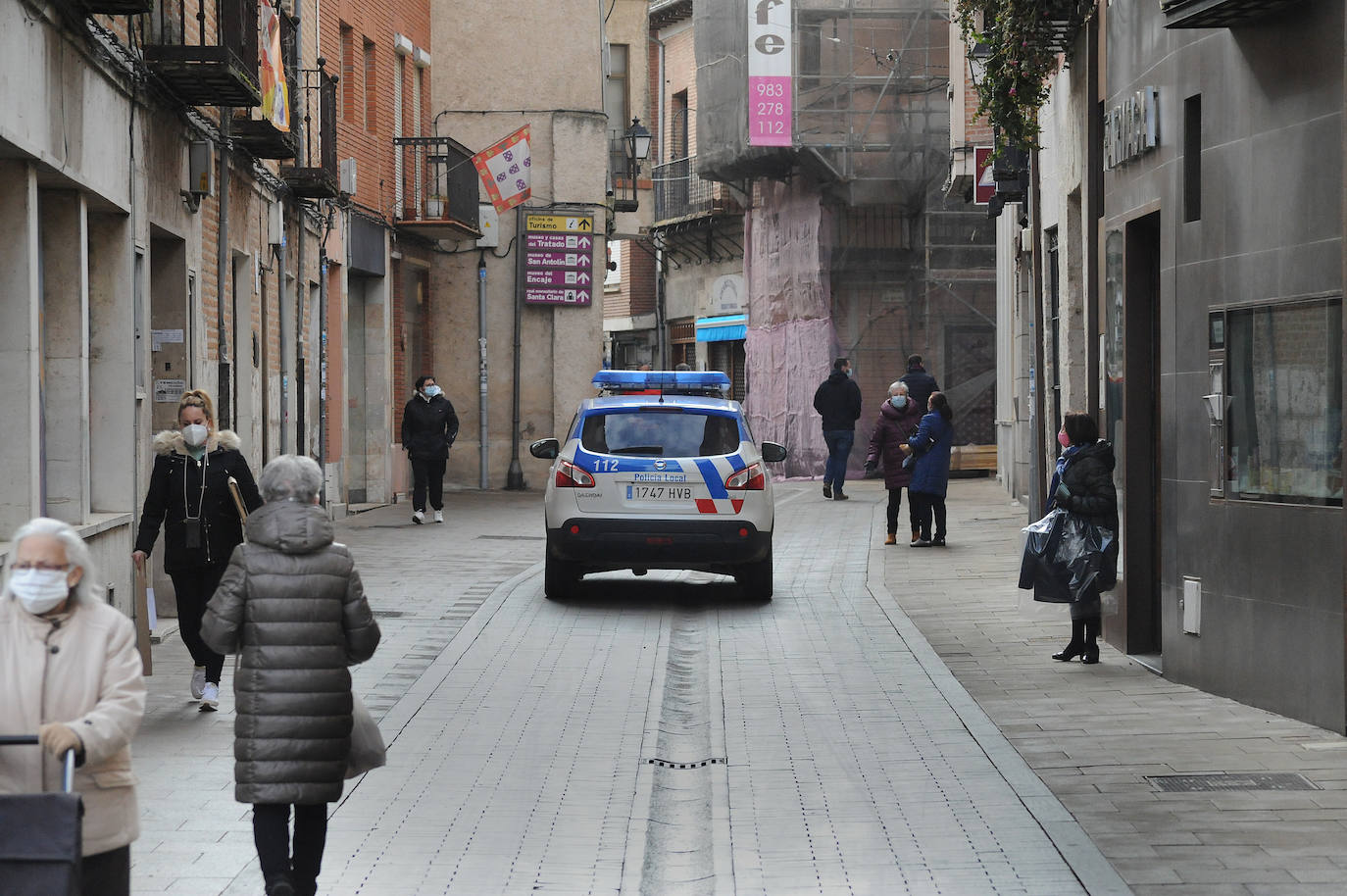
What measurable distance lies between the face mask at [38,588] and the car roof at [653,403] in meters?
10.7

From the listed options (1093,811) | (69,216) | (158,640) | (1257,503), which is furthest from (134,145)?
(1093,811)

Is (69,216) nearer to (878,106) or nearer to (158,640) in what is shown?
(158,640)

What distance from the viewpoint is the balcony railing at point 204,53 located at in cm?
1393

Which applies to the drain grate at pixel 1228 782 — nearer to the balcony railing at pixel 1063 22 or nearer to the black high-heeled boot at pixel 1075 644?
the black high-heeled boot at pixel 1075 644

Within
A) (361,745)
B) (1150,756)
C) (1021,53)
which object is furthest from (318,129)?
(361,745)

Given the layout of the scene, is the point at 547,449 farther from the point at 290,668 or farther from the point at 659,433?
the point at 290,668

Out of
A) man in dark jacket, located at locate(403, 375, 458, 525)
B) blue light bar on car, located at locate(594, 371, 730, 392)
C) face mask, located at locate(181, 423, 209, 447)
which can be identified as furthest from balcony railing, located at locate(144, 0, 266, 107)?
man in dark jacket, located at locate(403, 375, 458, 525)

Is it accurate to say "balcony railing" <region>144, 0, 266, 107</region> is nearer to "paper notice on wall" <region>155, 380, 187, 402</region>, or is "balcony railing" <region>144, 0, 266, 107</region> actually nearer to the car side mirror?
"paper notice on wall" <region>155, 380, 187, 402</region>

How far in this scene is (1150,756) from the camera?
888 cm

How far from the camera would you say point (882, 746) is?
9109mm

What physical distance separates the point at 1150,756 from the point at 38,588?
5711 mm

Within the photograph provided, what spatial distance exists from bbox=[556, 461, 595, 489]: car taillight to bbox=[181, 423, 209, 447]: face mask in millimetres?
5032

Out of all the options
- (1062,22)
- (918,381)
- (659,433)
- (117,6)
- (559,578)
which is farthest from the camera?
(918,381)


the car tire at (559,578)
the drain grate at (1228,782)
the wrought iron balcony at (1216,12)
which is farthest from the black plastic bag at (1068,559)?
the car tire at (559,578)
